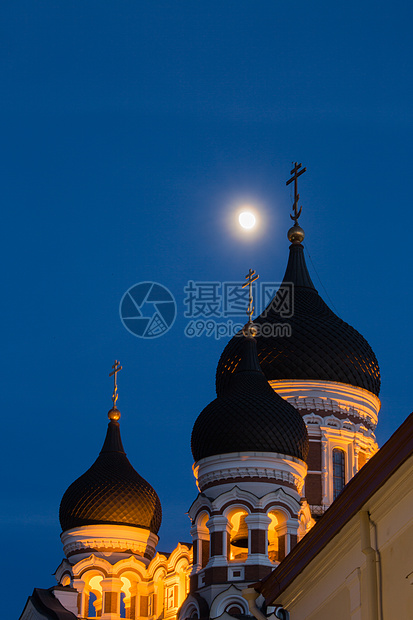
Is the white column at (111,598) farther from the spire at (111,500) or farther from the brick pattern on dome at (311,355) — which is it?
the brick pattern on dome at (311,355)

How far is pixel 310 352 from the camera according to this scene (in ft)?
81.4

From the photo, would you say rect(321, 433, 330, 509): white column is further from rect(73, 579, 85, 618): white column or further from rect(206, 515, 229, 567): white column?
rect(73, 579, 85, 618): white column

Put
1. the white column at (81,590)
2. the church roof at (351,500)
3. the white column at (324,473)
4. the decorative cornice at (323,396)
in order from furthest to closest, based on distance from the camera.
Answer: the decorative cornice at (323,396)
the white column at (81,590)
the white column at (324,473)
the church roof at (351,500)

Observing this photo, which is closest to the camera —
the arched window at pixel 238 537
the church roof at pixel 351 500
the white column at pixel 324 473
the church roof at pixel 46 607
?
the church roof at pixel 351 500

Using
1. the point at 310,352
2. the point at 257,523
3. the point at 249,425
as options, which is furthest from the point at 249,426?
the point at 310,352

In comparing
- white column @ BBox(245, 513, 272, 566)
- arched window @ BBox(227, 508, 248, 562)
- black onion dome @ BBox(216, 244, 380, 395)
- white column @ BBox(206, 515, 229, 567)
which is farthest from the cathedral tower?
white column @ BBox(206, 515, 229, 567)

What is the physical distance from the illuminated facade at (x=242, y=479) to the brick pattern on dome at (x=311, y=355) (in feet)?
0.09

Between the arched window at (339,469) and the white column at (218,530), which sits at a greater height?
the arched window at (339,469)

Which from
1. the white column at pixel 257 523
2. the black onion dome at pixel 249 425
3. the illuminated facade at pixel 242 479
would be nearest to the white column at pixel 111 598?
the illuminated facade at pixel 242 479

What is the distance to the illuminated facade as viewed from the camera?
20.6 m

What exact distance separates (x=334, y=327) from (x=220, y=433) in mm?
5472

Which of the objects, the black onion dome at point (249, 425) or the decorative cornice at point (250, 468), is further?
the black onion dome at point (249, 425)

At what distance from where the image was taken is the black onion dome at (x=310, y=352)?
81.3 feet

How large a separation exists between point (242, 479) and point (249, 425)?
1.03m
